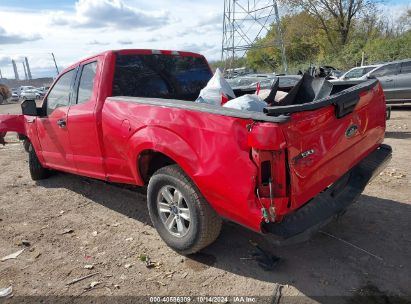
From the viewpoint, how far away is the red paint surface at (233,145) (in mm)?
2678

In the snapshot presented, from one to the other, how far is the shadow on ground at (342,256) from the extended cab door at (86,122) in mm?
884

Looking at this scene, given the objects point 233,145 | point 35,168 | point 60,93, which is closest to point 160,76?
point 60,93

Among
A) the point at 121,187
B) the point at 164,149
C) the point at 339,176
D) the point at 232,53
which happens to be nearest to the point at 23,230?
the point at 121,187

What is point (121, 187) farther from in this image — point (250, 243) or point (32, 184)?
point (250, 243)

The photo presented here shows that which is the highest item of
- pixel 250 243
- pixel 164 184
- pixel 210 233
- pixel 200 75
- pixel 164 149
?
pixel 200 75

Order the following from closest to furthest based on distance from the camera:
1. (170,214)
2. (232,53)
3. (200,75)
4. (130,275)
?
(130,275)
(170,214)
(200,75)
(232,53)

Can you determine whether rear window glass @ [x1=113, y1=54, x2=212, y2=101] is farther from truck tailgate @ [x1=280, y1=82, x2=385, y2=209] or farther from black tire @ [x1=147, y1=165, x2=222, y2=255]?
truck tailgate @ [x1=280, y1=82, x2=385, y2=209]

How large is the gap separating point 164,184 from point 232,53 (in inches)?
924

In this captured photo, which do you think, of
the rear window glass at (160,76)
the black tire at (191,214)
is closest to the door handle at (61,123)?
the rear window glass at (160,76)

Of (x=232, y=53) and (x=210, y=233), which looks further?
(x=232, y=53)

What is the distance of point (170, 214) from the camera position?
12.0 ft

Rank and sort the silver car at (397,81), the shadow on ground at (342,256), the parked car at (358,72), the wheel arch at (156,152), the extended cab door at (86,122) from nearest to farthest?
the shadow on ground at (342,256) < the wheel arch at (156,152) < the extended cab door at (86,122) < the silver car at (397,81) < the parked car at (358,72)

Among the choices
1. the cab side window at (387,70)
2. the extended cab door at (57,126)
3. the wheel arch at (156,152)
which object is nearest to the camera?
the wheel arch at (156,152)

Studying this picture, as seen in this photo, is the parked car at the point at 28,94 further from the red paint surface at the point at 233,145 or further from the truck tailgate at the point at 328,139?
the truck tailgate at the point at 328,139
